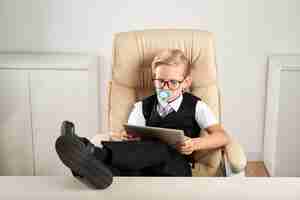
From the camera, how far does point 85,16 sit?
9.44 ft

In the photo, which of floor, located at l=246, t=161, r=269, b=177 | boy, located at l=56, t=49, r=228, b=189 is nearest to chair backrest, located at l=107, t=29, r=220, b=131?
boy, located at l=56, t=49, r=228, b=189

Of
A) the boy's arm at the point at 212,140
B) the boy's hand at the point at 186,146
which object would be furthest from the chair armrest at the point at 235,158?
the boy's hand at the point at 186,146

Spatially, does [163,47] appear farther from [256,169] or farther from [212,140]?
[256,169]

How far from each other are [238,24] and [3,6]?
1354mm

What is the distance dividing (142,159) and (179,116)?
0.38 meters

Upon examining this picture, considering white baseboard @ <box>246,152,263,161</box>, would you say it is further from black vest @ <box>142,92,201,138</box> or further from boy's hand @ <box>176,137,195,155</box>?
boy's hand @ <box>176,137,195,155</box>

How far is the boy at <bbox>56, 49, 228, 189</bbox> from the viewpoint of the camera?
5.54 ft

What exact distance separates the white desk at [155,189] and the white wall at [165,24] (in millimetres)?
1626

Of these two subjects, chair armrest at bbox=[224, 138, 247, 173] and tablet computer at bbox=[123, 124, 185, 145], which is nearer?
tablet computer at bbox=[123, 124, 185, 145]

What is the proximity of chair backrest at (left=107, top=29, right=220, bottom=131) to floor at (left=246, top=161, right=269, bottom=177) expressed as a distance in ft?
3.24

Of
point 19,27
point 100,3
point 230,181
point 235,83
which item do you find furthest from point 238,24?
point 230,181

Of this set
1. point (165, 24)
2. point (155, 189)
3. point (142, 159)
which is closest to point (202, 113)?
point (142, 159)

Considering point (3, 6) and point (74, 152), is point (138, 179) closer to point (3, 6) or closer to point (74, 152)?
point (74, 152)

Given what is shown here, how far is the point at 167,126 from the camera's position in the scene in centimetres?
205
